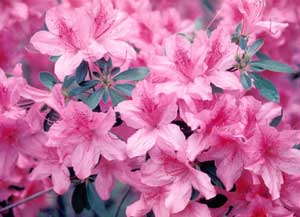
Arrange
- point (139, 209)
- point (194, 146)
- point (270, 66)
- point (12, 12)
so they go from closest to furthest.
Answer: point (194, 146) < point (139, 209) < point (270, 66) < point (12, 12)

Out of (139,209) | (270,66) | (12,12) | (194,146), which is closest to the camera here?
(194,146)

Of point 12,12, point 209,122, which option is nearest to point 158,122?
point 209,122

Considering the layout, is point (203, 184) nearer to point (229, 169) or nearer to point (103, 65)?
point (229, 169)

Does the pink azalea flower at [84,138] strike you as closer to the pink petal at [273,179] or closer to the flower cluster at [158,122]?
the flower cluster at [158,122]

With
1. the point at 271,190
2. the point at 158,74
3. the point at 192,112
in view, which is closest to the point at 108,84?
the point at 158,74

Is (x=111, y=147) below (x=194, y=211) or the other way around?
the other way around

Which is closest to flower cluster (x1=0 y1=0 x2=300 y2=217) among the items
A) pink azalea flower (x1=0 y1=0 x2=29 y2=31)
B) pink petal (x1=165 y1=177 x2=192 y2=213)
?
pink petal (x1=165 y1=177 x2=192 y2=213)

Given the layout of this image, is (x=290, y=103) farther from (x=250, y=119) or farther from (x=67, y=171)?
(x=67, y=171)

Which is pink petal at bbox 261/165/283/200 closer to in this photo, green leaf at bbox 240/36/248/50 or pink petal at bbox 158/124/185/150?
pink petal at bbox 158/124/185/150
